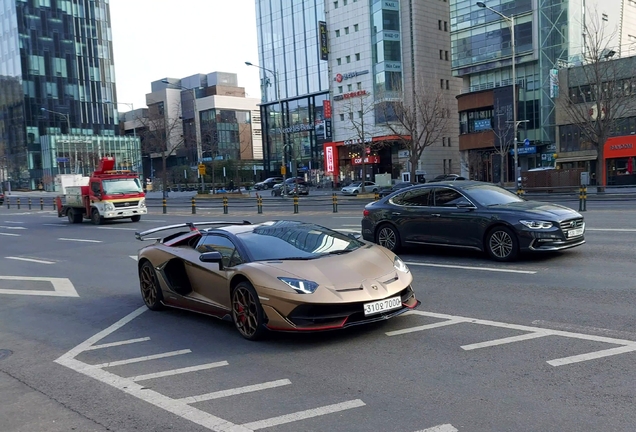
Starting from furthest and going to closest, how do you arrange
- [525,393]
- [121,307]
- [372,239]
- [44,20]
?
1. [44,20]
2. [372,239]
3. [121,307]
4. [525,393]

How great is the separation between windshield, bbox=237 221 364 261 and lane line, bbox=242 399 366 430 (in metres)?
2.49

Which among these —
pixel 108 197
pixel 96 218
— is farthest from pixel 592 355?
pixel 96 218

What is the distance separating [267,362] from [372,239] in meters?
7.38

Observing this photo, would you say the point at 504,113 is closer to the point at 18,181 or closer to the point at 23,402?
the point at 23,402

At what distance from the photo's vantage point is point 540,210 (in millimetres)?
10484

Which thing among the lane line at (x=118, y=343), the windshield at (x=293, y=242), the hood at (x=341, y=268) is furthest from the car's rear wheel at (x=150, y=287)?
the hood at (x=341, y=268)

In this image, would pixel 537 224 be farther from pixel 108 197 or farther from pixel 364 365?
pixel 108 197

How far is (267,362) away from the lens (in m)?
5.84

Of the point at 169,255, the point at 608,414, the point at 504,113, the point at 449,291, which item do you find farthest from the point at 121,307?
the point at 504,113

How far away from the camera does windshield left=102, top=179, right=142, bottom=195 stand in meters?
28.1

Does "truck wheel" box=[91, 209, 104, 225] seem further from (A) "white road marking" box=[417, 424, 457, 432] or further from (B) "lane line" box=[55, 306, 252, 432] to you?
(A) "white road marking" box=[417, 424, 457, 432]

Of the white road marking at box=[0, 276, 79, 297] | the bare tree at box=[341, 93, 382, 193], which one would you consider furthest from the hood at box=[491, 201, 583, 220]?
the bare tree at box=[341, 93, 382, 193]

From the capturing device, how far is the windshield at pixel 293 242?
699 centimetres

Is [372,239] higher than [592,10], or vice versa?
[592,10]
